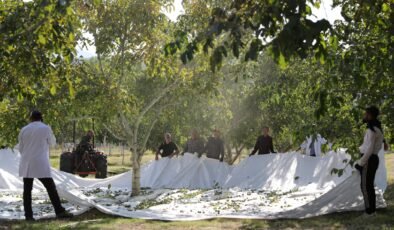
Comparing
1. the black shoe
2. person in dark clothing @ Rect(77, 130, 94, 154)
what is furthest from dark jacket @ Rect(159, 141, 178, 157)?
the black shoe

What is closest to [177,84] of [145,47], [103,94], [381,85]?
[145,47]

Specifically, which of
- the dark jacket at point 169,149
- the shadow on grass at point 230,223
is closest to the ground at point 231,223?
the shadow on grass at point 230,223

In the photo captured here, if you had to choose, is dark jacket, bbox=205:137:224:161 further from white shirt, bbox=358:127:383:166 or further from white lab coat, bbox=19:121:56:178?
white shirt, bbox=358:127:383:166

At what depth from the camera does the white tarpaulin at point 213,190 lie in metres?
8.82

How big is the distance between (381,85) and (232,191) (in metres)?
5.21

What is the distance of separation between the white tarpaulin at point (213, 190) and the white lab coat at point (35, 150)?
2.77 ft

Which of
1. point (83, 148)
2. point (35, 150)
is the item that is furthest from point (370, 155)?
point (83, 148)

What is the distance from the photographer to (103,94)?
1117 cm

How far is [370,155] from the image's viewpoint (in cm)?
795

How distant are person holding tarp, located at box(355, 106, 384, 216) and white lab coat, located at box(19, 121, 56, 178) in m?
4.92

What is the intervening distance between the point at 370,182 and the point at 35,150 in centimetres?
523

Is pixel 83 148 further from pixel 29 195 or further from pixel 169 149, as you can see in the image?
pixel 29 195

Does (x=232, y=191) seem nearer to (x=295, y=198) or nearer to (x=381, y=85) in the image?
(x=295, y=198)

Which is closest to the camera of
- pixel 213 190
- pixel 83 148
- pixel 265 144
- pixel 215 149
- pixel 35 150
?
pixel 35 150
